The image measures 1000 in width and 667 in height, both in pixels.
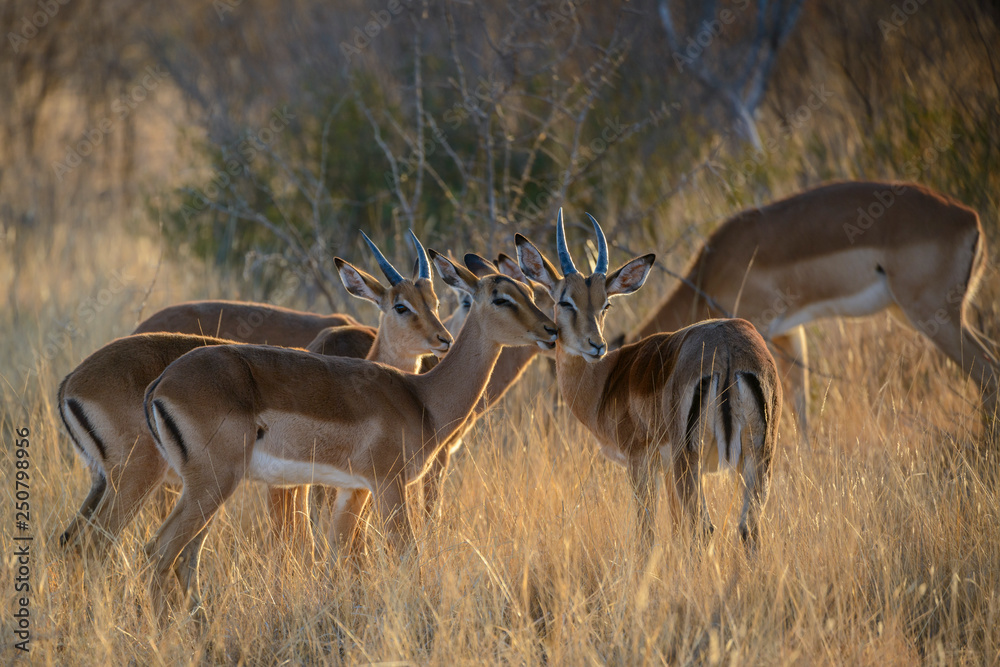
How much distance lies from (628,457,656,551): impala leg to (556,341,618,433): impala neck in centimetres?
51

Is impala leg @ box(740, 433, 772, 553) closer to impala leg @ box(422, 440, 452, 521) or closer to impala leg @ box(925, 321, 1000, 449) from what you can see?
impala leg @ box(422, 440, 452, 521)

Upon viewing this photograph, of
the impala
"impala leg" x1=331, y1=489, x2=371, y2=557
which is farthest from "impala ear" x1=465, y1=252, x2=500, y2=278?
"impala leg" x1=331, y1=489, x2=371, y2=557

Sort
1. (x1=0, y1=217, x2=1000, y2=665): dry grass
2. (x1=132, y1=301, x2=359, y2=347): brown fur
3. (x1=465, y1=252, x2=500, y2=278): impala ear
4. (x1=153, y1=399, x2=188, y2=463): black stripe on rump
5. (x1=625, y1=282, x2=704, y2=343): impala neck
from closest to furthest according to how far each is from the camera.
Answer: (x1=0, y1=217, x2=1000, y2=665): dry grass, (x1=153, y1=399, x2=188, y2=463): black stripe on rump, (x1=465, y1=252, x2=500, y2=278): impala ear, (x1=132, y1=301, x2=359, y2=347): brown fur, (x1=625, y1=282, x2=704, y2=343): impala neck

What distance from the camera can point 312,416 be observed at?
4.15m

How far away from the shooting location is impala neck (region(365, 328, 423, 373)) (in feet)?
17.9

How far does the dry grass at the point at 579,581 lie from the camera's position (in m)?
3.29

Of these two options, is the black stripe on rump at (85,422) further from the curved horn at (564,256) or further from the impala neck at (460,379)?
the curved horn at (564,256)

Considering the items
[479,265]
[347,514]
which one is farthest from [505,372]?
[347,514]

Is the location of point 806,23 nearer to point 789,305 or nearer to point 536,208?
point 536,208

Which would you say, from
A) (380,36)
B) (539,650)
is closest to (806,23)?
(380,36)

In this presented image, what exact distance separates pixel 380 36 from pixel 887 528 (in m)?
12.4

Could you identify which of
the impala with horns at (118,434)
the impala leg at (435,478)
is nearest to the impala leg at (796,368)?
the impala leg at (435,478)

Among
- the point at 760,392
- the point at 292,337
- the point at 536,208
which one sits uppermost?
the point at 536,208

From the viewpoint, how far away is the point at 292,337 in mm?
6004
